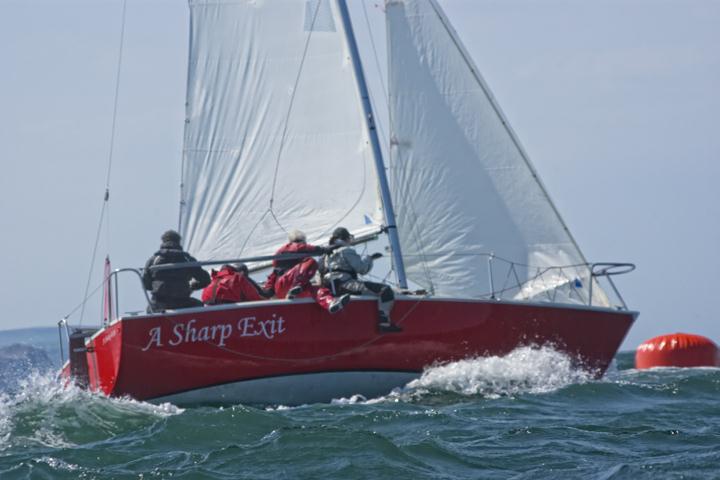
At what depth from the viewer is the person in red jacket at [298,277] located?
41.2 ft

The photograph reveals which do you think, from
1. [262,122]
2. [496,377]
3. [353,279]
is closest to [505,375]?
[496,377]

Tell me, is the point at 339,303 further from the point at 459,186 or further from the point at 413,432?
the point at 459,186

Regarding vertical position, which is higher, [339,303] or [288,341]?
[339,303]

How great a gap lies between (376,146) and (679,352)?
270 inches

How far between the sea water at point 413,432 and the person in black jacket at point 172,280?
1.07 metres

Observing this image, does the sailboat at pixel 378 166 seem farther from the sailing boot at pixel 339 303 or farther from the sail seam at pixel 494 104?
the sailing boot at pixel 339 303

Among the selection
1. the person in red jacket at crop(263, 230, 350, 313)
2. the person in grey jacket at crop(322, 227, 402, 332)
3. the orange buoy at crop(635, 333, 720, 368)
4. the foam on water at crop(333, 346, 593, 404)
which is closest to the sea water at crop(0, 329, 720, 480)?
the foam on water at crop(333, 346, 593, 404)

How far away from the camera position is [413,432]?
10664 mm

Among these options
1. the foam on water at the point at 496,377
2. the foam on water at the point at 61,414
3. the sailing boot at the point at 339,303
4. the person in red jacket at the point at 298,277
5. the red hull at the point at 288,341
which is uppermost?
the person in red jacket at the point at 298,277

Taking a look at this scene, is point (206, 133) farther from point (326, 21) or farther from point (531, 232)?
point (531, 232)

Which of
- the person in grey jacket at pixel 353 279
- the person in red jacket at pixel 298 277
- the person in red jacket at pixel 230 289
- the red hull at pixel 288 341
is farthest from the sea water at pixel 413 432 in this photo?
the person in red jacket at pixel 230 289

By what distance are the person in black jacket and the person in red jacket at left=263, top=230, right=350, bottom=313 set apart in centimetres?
79

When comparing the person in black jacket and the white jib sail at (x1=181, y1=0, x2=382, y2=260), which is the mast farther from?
the person in black jacket

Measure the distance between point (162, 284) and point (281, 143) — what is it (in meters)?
2.66
